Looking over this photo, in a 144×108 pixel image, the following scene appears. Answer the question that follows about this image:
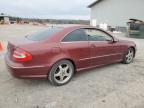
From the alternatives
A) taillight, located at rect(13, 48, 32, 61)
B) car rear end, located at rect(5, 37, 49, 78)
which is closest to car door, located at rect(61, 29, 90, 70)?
car rear end, located at rect(5, 37, 49, 78)

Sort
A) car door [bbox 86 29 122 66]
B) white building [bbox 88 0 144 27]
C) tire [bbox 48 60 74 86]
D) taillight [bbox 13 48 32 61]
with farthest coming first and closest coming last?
white building [bbox 88 0 144 27]
car door [bbox 86 29 122 66]
tire [bbox 48 60 74 86]
taillight [bbox 13 48 32 61]

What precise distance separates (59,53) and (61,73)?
526 mm

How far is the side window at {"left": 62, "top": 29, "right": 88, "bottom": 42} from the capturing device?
4.61 m

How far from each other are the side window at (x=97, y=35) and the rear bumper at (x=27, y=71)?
5.50 ft

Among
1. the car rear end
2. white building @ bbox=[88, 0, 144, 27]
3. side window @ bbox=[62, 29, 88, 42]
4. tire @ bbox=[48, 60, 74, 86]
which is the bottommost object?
tire @ bbox=[48, 60, 74, 86]

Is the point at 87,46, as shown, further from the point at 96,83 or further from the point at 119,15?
the point at 119,15

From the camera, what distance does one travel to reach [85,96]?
3926 millimetres

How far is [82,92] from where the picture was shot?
13.5ft

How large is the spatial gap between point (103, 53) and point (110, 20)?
866 inches

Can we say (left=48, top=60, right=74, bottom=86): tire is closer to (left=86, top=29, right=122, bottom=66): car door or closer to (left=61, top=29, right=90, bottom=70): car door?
(left=61, top=29, right=90, bottom=70): car door

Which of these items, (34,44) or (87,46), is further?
(87,46)

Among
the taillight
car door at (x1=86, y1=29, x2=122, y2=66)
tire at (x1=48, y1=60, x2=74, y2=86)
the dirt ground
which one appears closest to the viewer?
the dirt ground

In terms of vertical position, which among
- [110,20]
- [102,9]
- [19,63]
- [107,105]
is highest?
[102,9]

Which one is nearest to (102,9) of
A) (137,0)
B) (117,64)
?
(137,0)
